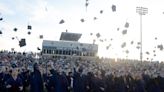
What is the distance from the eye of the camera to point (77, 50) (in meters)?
80.8

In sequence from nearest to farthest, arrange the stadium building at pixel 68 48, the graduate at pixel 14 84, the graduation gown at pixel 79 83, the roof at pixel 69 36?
the graduate at pixel 14 84, the graduation gown at pixel 79 83, the stadium building at pixel 68 48, the roof at pixel 69 36

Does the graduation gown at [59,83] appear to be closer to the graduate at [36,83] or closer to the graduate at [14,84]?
the graduate at [36,83]

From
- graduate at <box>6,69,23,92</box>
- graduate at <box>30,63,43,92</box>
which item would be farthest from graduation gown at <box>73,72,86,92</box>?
graduate at <box>30,63,43,92</box>

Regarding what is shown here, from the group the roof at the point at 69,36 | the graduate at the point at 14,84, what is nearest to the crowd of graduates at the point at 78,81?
the graduate at the point at 14,84

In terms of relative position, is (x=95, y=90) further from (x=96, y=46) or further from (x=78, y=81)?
(x=96, y=46)

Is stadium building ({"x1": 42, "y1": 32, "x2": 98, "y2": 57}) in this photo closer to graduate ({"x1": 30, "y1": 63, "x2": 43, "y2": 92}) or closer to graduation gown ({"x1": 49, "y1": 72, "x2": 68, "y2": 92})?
graduation gown ({"x1": 49, "y1": 72, "x2": 68, "y2": 92})

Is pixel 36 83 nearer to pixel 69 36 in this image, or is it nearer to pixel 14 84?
pixel 14 84

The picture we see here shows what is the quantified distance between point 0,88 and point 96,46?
6383 centimetres

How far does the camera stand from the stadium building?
78.2 metres

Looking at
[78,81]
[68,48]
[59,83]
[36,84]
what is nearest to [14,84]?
[36,84]

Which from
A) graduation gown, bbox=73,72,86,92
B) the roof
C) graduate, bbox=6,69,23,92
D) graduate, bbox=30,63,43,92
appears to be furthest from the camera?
the roof

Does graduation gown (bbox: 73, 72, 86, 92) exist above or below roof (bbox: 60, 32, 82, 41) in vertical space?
below

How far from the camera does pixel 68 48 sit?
79438 mm

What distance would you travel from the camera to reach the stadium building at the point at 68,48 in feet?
257
